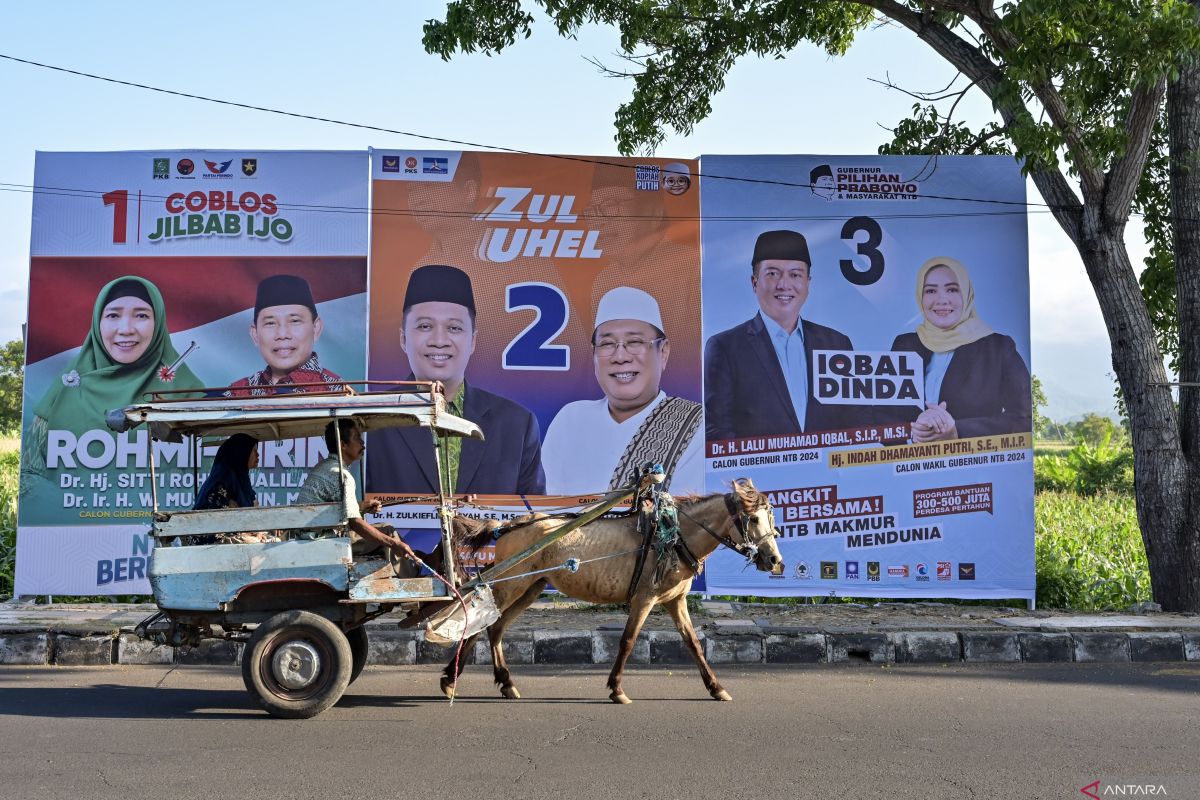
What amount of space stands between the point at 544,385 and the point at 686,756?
593cm

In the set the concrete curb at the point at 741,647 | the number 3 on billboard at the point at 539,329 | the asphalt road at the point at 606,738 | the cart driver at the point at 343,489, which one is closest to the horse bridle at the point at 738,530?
the asphalt road at the point at 606,738

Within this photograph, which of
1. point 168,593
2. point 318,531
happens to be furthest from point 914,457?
point 168,593

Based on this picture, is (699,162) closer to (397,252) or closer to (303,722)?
(397,252)

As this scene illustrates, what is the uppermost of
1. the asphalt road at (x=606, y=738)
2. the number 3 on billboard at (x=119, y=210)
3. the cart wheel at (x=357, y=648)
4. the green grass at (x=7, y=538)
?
the number 3 on billboard at (x=119, y=210)

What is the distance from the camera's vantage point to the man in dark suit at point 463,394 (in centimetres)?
1109

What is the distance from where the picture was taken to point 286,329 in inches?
436

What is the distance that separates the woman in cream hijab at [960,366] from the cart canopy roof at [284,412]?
6095mm

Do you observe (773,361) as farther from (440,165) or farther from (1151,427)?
(440,165)

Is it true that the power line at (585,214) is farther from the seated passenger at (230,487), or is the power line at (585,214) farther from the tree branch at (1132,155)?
the seated passenger at (230,487)

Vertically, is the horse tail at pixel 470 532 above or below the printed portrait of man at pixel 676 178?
below

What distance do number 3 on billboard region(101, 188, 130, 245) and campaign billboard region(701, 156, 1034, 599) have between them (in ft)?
Answer: 19.4

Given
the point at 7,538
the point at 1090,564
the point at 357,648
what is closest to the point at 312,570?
the point at 357,648

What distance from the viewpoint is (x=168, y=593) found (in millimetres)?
6559

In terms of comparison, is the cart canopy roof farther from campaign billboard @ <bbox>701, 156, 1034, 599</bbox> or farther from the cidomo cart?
campaign billboard @ <bbox>701, 156, 1034, 599</bbox>
